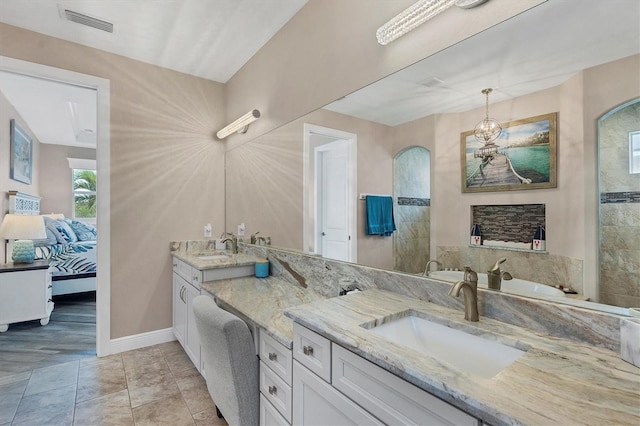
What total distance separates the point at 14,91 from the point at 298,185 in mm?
4052

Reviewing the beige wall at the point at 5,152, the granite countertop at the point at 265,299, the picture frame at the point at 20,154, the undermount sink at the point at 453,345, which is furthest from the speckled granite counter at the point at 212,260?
the picture frame at the point at 20,154

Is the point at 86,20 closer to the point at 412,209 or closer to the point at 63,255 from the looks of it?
the point at 412,209

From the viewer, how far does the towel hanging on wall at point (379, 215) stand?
5.30ft

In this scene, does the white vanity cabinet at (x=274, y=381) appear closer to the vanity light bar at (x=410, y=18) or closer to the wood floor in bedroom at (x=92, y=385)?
the wood floor in bedroom at (x=92, y=385)

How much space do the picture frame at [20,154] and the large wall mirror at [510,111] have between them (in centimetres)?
465

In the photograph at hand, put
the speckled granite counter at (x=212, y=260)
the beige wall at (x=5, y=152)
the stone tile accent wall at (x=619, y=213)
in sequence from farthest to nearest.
→ the beige wall at (x=5, y=152)
the speckled granite counter at (x=212, y=260)
the stone tile accent wall at (x=619, y=213)

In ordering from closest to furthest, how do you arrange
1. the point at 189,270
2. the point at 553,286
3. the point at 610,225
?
the point at 610,225, the point at 553,286, the point at 189,270

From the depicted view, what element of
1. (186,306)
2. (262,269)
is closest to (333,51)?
(262,269)

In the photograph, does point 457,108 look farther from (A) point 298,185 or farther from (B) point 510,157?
(A) point 298,185

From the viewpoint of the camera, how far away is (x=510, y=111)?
1122 millimetres

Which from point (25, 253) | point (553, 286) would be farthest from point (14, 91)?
point (553, 286)


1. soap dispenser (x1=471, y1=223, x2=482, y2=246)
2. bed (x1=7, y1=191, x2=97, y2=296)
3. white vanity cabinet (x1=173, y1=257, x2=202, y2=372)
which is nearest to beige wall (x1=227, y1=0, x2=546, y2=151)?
soap dispenser (x1=471, y1=223, x2=482, y2=246)

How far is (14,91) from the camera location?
3.72 meters

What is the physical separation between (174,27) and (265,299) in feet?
7.38
